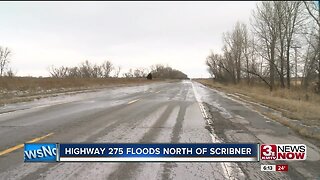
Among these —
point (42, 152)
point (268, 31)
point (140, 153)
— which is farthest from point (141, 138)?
point (268, 31)

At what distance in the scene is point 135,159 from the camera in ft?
19.3

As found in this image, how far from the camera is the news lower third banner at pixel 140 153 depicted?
5430 millimetres

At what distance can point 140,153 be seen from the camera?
5879 mm

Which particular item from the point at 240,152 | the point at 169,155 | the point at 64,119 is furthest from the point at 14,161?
the point at 64,119

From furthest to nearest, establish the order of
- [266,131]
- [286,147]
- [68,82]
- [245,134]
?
1. [68,82]
2. [266,131]
3. [245,134]
4. [286,147]

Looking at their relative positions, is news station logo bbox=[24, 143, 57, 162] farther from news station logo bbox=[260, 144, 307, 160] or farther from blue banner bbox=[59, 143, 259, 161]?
news station logo bbox=[260, 144, 307, 160]

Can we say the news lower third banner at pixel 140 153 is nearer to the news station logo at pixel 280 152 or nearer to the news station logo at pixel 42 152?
the news station logo at pixel 42 152

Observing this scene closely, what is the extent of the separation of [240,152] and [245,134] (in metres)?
4.21

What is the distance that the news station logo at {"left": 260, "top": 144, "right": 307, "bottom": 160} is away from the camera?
19.2 ft

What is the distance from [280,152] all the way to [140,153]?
2.57 metres

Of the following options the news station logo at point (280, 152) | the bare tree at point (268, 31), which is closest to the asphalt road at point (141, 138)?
the news station logo at point (280, 152)

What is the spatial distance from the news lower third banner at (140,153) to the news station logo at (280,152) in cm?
20

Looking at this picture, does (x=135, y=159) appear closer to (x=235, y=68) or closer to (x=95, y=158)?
(x=95, y=158)

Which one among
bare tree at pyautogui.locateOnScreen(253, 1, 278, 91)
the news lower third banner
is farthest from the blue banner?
bare tree at pyautogui.locateOnScreen(253, 1, 278, 91)
